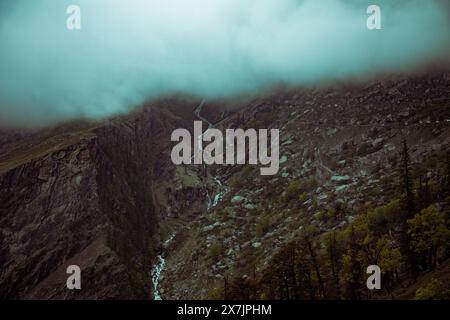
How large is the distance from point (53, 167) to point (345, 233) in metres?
106

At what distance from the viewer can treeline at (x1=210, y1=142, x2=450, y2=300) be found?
67.1m

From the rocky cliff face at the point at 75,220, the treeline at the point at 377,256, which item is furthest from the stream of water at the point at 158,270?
the treeline at the point at 377,256

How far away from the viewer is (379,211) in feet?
293

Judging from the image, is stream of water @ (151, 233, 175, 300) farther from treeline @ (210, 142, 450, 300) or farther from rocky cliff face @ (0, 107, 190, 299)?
treeline @ (210, 142, 450, 300)

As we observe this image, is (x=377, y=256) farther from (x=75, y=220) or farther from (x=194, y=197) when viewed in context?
(x=194, y=197)

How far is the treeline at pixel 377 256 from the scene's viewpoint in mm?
67125

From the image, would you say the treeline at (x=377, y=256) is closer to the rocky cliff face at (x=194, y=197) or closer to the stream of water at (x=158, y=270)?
the rocky cliff face at (x=194, y=197)

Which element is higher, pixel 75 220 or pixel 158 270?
pixel 75 220

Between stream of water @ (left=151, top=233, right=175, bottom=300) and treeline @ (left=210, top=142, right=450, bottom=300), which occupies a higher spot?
treeline @ (left=210, top=142, right=450, bottom=300)

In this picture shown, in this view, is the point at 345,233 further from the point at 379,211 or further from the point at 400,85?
the point at 400,85

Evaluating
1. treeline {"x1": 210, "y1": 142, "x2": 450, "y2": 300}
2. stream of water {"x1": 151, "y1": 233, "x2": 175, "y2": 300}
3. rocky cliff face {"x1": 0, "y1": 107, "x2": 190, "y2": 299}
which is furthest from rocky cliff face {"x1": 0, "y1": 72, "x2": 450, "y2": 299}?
treeline {"x1": 210, "y1": 142, "x2": 450, "y2": 300}

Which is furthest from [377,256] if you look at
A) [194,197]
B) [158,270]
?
[194,197]

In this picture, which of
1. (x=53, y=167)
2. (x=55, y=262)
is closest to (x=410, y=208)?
(x=55, y=262)

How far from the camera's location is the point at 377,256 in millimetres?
72562
